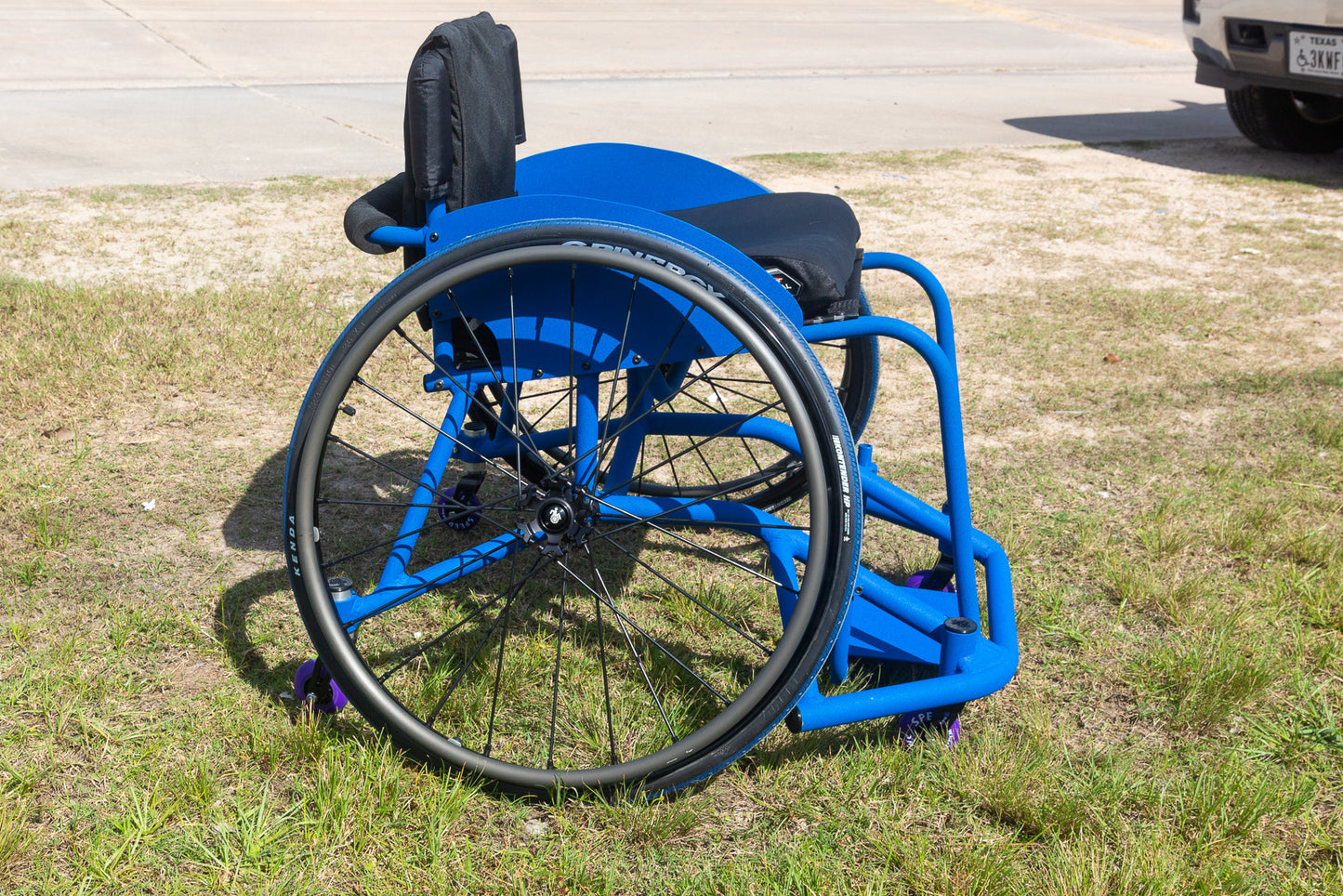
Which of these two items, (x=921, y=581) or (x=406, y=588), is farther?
(x=921, y=581)

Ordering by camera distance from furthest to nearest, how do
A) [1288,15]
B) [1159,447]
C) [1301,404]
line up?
[1288,15]
[1301,404]
[1159,447]

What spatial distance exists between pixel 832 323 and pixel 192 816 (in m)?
1.43

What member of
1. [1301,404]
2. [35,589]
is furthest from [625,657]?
[1301,404]

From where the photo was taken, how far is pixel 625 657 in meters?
2.43

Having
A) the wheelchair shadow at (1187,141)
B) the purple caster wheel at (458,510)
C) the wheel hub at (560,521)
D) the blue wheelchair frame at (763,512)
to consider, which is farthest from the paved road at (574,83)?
the wheel hub at (560,521)

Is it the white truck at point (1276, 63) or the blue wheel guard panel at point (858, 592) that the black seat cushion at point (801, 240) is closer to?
the blue wheel guard panel at point (858, 592)

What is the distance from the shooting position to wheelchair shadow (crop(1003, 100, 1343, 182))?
727 cm

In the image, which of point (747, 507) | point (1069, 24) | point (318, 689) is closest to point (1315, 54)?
point (747, 507)

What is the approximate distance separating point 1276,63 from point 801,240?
5778mm

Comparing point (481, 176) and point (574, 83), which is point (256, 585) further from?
point (574, 83)

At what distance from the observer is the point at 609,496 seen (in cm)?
220

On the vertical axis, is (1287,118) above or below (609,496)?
above

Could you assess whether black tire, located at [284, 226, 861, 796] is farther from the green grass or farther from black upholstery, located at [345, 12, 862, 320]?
black upholstery, located at [345, 12, 862, 320]

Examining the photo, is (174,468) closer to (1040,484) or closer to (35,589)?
(35,589)
